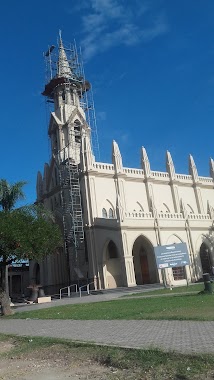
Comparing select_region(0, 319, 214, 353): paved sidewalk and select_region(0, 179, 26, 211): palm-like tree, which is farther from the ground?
select_region(0, 179, 26, 211): palm-like tree

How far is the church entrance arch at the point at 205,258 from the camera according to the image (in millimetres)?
43250

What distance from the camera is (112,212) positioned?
42656 mm

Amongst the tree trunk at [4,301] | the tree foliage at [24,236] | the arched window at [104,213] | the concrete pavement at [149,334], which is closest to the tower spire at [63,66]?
the arched window at [104,213]

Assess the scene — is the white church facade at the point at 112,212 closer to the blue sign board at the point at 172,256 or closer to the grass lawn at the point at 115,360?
the blue sign board at the point at 172,256

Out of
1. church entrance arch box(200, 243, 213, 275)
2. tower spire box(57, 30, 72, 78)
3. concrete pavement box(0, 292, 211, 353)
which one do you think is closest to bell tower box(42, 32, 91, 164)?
tower spire box(57, 30, 72, 78)

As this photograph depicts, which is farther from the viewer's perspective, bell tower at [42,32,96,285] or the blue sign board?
bell tower at [42,32,96,285]

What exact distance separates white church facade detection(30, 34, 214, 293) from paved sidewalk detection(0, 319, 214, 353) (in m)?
24.4

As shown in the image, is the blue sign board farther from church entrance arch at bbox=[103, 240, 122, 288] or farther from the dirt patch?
the dirt patch

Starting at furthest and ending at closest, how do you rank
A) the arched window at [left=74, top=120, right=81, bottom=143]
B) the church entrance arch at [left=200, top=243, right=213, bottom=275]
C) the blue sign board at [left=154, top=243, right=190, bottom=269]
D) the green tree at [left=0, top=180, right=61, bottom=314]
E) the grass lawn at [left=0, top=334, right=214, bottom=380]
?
the arched window at [left=74, top=120, right=81, bottom=143] < the church entrance arch at [left=200, top=243, right=213, bottom=275] < the blue sign board at [left=154, top=243, right=190, bottom=269] < the green tree at [left=0, top=180, right=61, bottom=314] < the grass lawn at [left=0, top=334, right=214, bottom=380]

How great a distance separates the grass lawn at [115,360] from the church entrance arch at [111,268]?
2902cm

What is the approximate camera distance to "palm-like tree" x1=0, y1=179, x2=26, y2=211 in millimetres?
36250

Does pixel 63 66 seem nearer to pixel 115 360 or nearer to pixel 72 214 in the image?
pixel 72 214

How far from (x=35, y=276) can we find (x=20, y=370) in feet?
149

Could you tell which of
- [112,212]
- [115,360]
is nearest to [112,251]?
[112,212]
